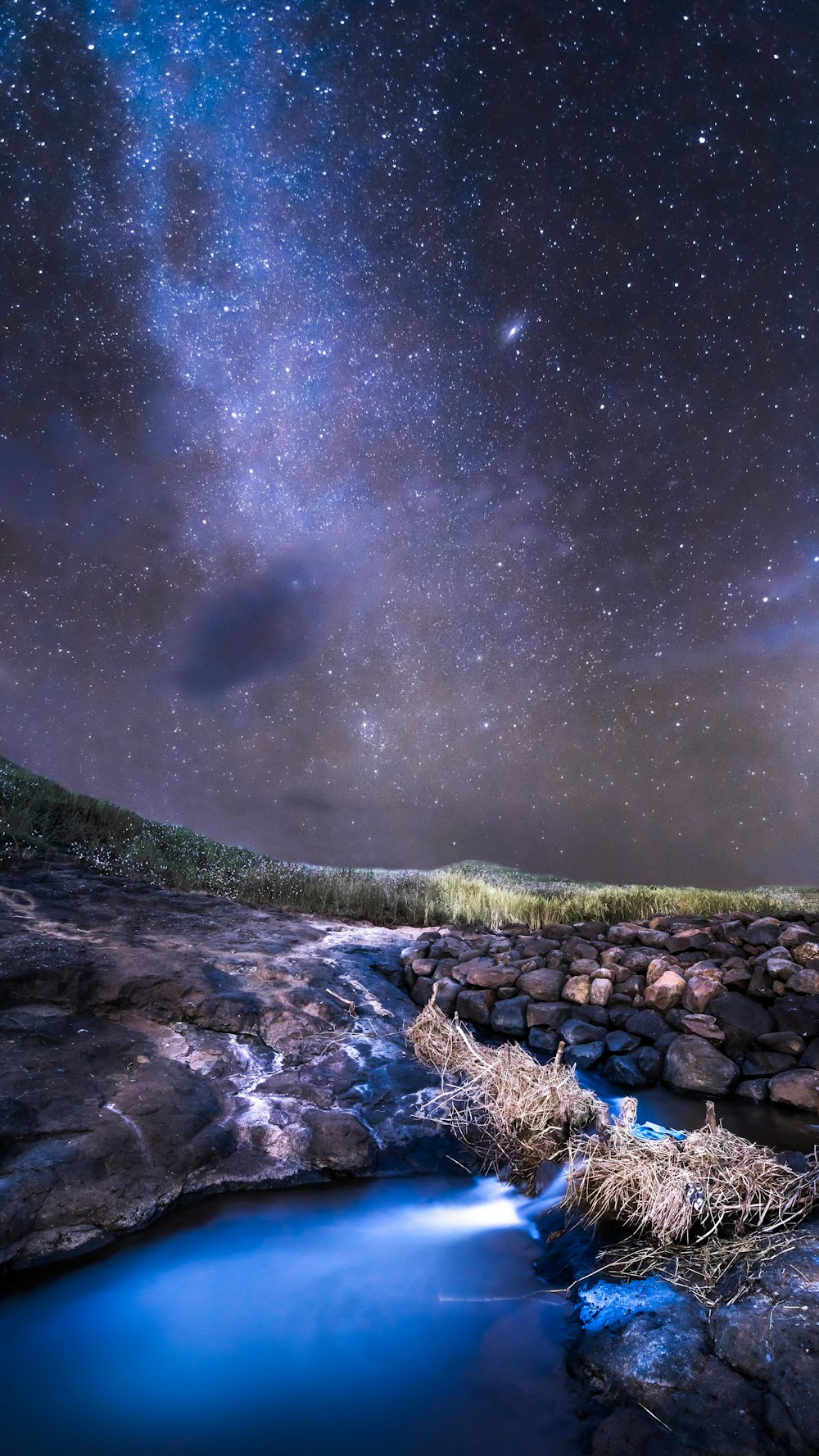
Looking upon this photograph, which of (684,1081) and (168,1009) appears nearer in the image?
(168,1009)

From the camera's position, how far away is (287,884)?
13992mm

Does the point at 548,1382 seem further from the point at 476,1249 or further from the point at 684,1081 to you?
the point at 684,1081

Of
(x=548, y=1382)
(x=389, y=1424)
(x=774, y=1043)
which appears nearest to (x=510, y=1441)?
(x=548, y=1382)

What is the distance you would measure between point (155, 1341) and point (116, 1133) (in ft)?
3.83

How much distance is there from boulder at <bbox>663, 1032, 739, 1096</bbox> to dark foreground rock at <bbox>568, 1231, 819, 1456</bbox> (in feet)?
13.2

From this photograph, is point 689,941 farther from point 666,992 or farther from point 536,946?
point 536,946

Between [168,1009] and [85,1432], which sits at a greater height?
[168,1009]

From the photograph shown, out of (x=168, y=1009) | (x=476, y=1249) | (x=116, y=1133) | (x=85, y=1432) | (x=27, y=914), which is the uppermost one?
(x=27, y=914)

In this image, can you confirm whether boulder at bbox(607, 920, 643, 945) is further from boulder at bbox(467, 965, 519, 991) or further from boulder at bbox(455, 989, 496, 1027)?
boulder at bbox(455, 989, 496, 1027)

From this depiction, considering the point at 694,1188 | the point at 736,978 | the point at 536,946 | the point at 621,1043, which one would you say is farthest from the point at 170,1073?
the point at 736,978

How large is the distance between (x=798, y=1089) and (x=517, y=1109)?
11.4ft

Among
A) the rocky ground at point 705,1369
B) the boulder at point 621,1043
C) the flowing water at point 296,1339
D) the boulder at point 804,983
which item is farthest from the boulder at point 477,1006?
the rocky ground at point 705,1369

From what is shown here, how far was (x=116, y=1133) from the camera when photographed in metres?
3.85

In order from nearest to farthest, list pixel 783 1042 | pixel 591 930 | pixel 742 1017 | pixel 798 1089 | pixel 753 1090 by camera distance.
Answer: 1. pixel 798 1089
2. pixel 753 1090
3. pixel 783 1042
4. pixel 742 1017
5. pixel 591 930
